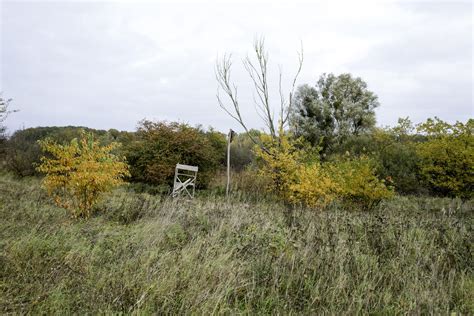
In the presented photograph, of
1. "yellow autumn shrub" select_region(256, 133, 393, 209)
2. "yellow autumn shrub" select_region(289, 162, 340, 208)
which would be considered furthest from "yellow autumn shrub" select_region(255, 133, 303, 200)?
"yellow autumn shrub" select_region(289, 162, 340, 208)

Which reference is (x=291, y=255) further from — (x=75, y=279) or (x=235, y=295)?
(x=75, y=279)

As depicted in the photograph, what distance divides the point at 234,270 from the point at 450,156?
1176 cm

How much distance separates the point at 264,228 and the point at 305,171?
3898mm

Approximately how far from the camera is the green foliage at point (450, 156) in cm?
1136

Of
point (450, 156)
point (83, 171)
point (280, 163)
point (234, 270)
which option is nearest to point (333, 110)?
point (450, 156)

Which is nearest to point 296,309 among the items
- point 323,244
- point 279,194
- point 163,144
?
point 323,244

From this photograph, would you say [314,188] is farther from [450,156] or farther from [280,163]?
[450,156]

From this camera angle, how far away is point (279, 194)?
919 centimetres

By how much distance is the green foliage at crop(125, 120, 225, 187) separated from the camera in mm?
11766

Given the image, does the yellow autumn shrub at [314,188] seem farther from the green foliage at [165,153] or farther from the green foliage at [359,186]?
the green foliage at [165,153]

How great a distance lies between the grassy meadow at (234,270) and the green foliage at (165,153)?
23.6ft

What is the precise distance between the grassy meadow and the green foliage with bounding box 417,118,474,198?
814cm

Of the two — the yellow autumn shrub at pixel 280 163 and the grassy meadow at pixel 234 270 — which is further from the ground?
the yellow autumn shrub at pixel 280 163

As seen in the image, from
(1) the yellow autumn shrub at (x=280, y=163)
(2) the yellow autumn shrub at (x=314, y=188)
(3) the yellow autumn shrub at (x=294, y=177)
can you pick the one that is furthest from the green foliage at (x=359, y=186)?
(1) the yellow autumn shrub at (x=280, y=163)
